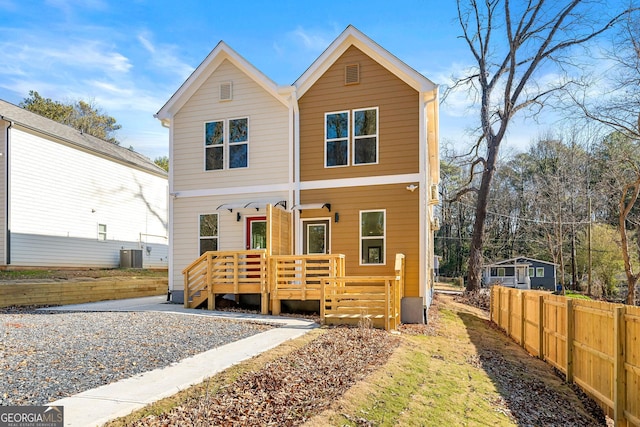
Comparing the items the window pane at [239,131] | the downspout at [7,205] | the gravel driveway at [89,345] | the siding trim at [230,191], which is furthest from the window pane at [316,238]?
the downspout at [7,205]

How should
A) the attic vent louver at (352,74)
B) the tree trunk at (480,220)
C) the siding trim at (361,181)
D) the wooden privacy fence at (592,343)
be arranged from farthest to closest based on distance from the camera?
1. the tree trunk at (480,220)
2. the attic vent louver at (352,74)
3. the siding trim at (361,181)
4. the wooden privacy fence at (592,343)

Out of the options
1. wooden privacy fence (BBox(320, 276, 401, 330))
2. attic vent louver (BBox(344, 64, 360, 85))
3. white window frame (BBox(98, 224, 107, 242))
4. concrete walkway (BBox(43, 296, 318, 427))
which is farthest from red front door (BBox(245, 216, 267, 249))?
white window frame (BBox(98, 224, 107, 242))

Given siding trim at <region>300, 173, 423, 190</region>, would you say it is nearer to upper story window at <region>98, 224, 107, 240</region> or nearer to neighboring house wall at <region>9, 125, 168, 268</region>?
neighboring house wall at <region>9, 125, 168, 268</region>

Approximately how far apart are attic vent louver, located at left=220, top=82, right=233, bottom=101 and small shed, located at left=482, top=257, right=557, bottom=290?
103ft

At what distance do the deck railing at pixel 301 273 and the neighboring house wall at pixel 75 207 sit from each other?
1119 centimetres

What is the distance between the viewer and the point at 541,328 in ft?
31.4

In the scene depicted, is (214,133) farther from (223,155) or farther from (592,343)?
(592,343)

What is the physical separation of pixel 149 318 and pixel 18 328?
7.54 feet

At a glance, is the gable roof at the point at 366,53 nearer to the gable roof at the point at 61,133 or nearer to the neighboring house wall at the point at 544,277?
the gable roof at the point at 61,133

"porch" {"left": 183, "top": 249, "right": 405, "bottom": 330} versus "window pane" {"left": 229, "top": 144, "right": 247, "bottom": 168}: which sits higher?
"window pane" {"left": 229, "top": 144, "right": 247, "bottom": 168}

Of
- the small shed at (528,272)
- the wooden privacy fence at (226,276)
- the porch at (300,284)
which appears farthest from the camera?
the small shed at (528,272)

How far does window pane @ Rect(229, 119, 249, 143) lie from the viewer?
44.5 feet

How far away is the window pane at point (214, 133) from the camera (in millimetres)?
13812

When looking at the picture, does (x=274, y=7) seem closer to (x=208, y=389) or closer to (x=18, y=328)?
(x=18, y=328)
